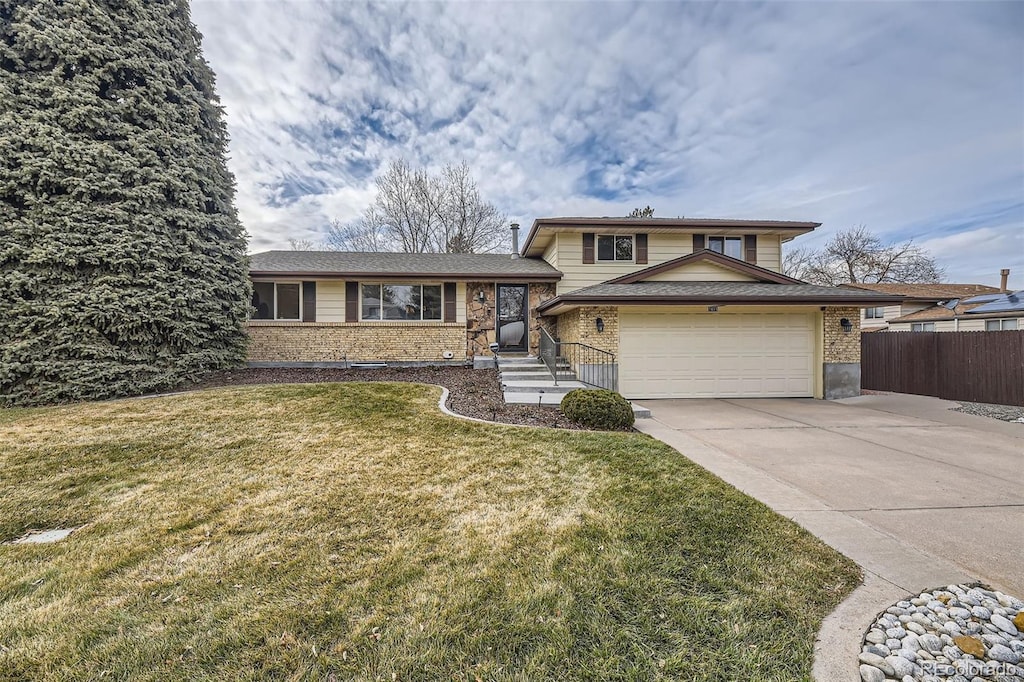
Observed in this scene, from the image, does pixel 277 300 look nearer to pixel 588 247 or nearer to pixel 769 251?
pixel 588 247

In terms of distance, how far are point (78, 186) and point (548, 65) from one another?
10370 mm

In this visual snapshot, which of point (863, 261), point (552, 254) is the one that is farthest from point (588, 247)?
point (863, 261)

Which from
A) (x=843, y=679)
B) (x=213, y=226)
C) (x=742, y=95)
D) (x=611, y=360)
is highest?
(x=742, y=95)

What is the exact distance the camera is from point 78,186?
289 inches

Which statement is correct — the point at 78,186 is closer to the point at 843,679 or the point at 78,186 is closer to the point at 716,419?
the point at 843,679

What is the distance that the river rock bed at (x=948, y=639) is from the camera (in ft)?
5.83

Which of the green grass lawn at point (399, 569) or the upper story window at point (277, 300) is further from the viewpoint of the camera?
the upper story window at point (277, 300)

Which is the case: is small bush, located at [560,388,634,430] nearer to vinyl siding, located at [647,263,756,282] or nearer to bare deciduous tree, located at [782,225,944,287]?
vinyl siding, located at [647,263,756,282]

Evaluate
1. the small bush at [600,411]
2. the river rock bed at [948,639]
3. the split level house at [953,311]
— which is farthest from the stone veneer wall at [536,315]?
the split level house at [953,311]

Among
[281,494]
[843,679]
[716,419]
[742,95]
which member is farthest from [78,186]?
[742,95]

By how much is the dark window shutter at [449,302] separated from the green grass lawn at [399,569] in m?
7.32

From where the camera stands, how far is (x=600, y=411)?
19.5 ft

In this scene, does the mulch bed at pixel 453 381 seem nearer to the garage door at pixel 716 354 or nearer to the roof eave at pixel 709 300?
the roof eave at pixel 709 300

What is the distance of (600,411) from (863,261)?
32.0m
